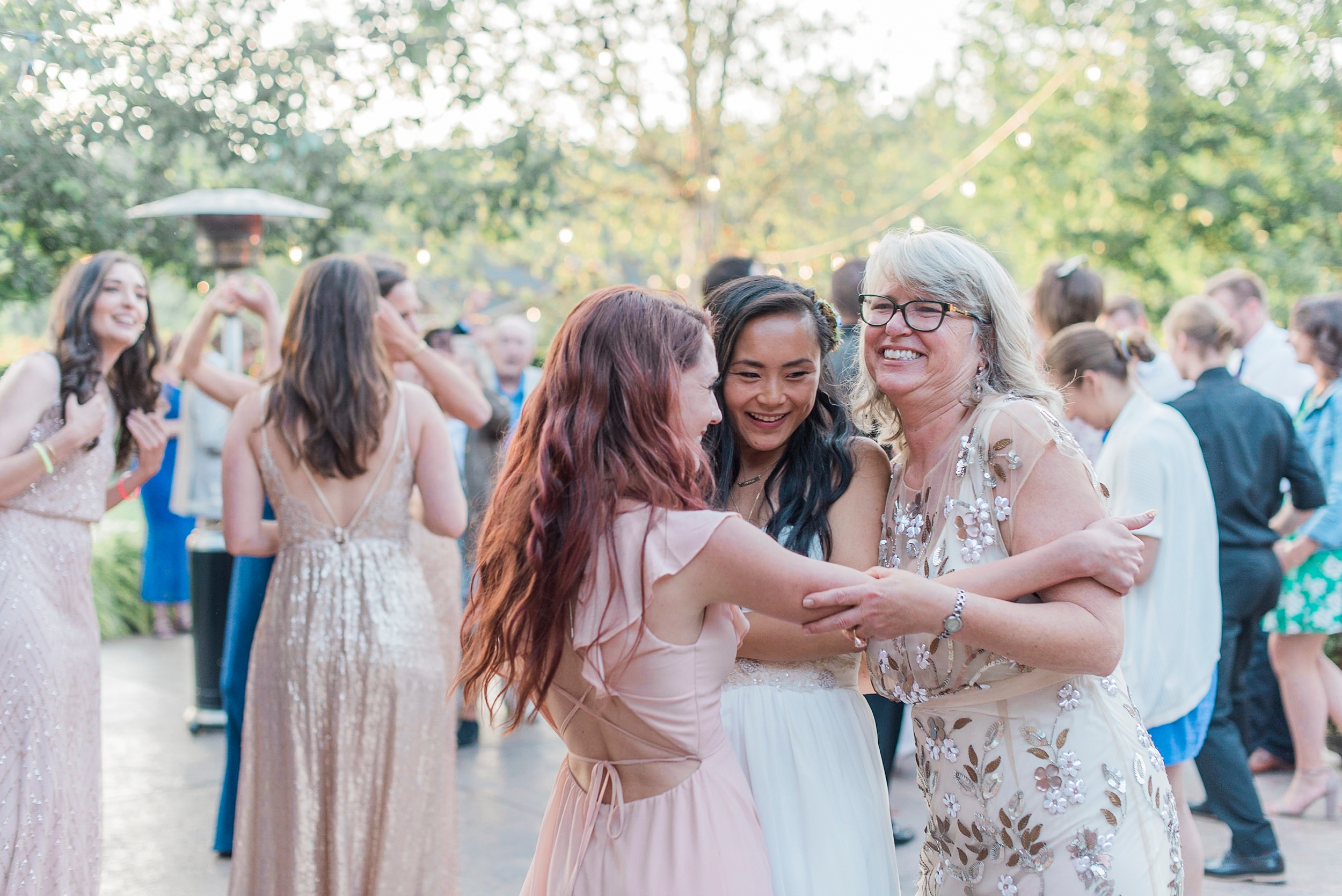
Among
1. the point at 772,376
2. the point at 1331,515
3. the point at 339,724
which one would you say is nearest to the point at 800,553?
the point at 772,376

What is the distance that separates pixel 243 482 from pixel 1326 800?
15.4 ft

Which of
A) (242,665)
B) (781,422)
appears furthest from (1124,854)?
(242,665)

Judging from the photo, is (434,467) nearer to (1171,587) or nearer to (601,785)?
(601,785)

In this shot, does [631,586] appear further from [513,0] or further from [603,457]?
[513,0]

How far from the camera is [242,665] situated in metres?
4.44

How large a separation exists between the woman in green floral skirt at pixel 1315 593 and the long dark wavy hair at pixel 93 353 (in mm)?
4752

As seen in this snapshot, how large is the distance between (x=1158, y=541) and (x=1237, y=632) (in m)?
1.26

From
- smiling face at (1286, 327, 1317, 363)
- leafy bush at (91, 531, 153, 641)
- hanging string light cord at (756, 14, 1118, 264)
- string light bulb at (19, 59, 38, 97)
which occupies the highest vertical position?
hanging string light cord at (756, 14, 1118, 264)

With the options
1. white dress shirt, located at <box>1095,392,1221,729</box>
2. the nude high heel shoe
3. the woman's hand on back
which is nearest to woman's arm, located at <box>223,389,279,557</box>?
the woman's hand on back

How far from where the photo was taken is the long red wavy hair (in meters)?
1.81

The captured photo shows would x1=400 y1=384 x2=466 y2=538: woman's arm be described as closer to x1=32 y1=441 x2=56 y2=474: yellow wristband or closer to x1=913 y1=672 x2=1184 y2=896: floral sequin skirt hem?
x1=32 y1=441 x2=56 y2=474: yellow wristband

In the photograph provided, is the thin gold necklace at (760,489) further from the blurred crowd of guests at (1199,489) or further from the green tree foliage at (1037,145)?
the green tree foliage at (1037,145)

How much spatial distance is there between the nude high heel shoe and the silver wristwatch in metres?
3.96

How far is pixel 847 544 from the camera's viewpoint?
7.72 ft
